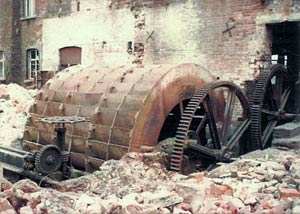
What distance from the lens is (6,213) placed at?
4465 millimetres

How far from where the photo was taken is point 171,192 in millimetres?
5055

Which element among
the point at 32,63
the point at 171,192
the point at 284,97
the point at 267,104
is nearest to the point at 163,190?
the point at 171,192

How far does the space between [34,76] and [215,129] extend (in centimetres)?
1126

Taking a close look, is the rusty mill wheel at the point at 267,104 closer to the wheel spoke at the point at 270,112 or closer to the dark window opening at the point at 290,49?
the wheel spoke at the point at 270,112

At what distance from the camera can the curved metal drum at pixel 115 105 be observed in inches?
298

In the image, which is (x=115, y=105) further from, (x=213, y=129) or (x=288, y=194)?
(x=288, y=194)

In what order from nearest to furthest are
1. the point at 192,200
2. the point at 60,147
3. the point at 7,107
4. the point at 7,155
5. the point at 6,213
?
the point at 6,213, the point at 192,200, the point at 60,147, the point at 7,155, the point at 7,107

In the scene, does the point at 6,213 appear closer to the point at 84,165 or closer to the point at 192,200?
the point at 192,200

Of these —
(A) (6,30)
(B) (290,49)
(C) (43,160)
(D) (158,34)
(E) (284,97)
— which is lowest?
(C) (43,160)

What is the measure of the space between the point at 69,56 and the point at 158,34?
4.55 metres

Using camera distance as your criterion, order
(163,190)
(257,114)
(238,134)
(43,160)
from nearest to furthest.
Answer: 1. (163,190)
2. (43,160)
3. (238,134)
4. (257,114)

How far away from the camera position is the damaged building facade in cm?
1031

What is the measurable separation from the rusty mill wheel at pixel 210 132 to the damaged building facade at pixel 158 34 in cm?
199

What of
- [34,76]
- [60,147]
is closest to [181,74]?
[60,147]
